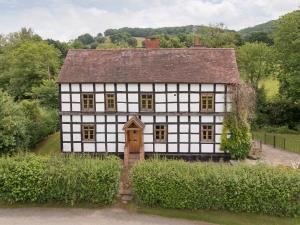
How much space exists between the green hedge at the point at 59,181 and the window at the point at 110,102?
24.5 feet

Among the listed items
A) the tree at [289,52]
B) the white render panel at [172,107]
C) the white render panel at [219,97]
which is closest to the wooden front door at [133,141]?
the white render panel at [172,107]

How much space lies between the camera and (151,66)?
→ 2786 cm

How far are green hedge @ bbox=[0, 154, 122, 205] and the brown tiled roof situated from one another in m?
8.28

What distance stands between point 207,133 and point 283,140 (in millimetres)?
10025

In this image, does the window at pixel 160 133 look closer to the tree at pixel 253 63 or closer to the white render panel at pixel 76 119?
the white render panel at pixel 76 119

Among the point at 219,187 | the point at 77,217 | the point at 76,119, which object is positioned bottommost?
the point at 77,217

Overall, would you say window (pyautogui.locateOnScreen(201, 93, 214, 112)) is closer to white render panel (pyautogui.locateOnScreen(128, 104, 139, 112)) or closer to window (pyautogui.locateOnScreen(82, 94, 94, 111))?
white render panel (pyautogui.locateOnScreen(128, 104, 139, 112))

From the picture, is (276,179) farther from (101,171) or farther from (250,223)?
(101,171)

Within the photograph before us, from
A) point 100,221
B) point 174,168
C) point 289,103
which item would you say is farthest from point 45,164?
point 289,103

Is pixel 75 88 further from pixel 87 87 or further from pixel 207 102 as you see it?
pixel 207 102

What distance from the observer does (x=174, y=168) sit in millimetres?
20016

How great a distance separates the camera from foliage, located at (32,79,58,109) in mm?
38625

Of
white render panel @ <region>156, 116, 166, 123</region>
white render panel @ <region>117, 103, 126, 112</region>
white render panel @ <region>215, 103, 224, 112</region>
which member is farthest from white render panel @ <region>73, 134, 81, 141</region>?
white render panel @ <region>215, 103, 224, 112</region>

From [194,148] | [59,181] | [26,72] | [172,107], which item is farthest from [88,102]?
[26,72]
